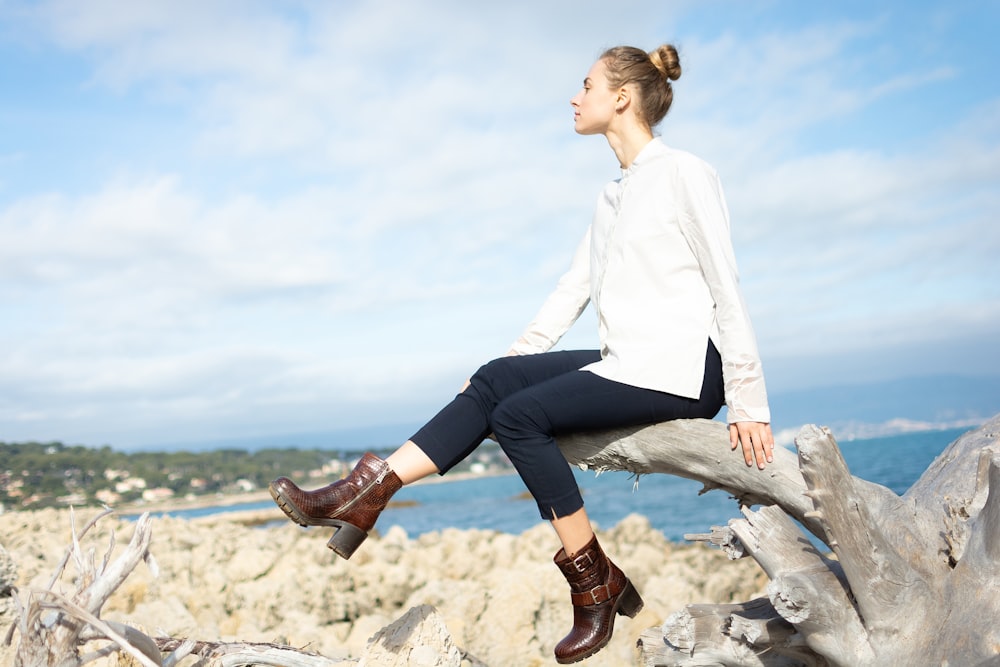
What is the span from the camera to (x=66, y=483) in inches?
918

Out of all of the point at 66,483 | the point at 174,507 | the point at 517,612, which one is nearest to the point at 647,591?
the point at 517,612

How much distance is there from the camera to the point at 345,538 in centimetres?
311

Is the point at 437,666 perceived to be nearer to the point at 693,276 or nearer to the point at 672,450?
the point at 672,450

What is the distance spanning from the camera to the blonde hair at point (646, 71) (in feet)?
10.9

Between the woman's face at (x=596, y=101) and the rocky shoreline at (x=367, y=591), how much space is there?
6.57 feet

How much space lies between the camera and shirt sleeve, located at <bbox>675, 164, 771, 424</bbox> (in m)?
2.96

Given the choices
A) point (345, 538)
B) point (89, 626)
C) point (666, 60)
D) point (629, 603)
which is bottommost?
point (629, 603)

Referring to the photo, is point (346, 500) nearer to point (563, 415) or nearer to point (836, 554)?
point (563, 415)

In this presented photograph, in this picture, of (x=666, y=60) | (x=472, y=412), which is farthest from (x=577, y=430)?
(x=666, y=60)

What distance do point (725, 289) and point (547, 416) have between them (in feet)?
2.41

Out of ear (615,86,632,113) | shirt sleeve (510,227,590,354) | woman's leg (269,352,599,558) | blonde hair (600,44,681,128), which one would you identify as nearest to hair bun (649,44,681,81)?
blonde hair (600,44,681,128)

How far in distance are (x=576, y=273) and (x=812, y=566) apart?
4.83ft

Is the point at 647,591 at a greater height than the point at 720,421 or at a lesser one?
lesser

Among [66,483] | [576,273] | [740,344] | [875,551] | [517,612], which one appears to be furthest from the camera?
[66,483]
